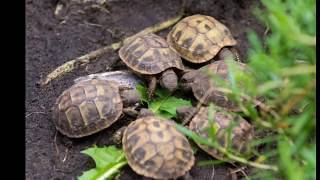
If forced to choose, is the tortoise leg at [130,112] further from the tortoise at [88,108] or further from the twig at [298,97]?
the twig at [298,97]

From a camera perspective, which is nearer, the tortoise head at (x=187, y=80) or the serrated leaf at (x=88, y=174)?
the serrated leaf at (x=88, y=174)

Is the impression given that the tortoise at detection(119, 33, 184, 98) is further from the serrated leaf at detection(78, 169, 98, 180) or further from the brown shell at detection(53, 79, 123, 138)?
the serrated leaf at detection(78, 169, 98, 180)

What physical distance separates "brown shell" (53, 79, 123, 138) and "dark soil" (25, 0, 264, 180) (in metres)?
0.09

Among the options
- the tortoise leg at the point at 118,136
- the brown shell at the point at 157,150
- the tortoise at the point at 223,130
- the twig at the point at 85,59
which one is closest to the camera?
the brown shell at the point at 157,150

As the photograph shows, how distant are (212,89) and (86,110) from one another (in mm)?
750

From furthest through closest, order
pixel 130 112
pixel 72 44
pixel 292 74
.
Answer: pixel 72 44, pixel 130 112, pixel 292 74

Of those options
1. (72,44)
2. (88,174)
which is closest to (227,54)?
(72,44)

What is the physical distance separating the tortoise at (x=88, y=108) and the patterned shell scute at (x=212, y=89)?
0.39 metres

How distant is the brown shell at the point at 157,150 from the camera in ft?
8.95

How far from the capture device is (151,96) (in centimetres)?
335

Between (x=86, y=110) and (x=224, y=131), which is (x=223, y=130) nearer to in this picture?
(x=224, y=131)

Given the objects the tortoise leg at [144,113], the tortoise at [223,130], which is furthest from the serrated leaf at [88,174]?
the tortoise at [223,130]

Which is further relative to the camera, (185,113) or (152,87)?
(152,87)

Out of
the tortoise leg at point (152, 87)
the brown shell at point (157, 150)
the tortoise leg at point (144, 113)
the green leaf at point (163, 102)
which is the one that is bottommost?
the green leaf at point (163, 102)
